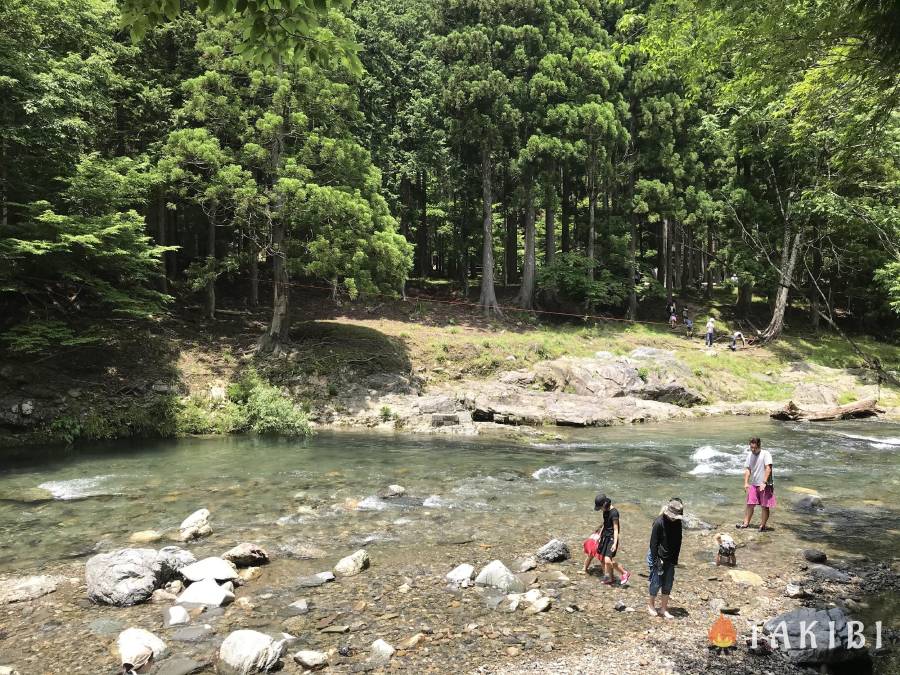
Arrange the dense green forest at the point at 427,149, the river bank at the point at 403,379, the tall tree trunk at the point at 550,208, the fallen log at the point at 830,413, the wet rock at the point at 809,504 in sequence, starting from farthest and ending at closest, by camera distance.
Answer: the tall tree trunk at the point at 550,208
the fallen log at the point at 830,413
the river bank at the point at 403,379
the wet rock at the point at 809,504
the dense green forest at the point at 427,149

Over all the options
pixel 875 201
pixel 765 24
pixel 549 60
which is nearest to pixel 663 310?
pixel 875 201

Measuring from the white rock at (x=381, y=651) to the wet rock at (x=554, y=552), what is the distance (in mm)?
3029

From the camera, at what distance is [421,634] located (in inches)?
232

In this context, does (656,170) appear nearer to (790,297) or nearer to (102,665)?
(790,297)

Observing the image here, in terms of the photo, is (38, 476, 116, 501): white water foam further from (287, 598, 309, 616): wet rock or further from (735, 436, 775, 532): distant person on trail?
(735, 436, 775, 532): distant person on trail

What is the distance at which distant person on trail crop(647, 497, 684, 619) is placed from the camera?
21.0ft

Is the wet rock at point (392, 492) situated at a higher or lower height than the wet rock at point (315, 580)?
lower

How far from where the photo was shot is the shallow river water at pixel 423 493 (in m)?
8.56

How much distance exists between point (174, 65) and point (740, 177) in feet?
98.9

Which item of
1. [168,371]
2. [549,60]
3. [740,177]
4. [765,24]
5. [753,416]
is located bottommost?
[753,416]

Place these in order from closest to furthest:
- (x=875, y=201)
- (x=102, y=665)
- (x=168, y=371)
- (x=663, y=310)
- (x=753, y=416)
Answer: (x=102, y=665)
(x=168, y=371)
(x=753, y=416)
(x=875, y=201)
(x=663, y=310)

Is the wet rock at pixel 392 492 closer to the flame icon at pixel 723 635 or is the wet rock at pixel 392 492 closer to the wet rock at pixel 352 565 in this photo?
the wet rock at pixel 352 565

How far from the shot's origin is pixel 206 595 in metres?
6.65

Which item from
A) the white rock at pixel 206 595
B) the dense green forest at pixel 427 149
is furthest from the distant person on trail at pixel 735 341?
the white rock at pixel 206 595
